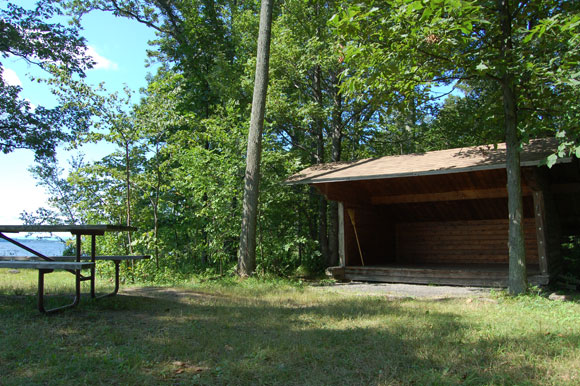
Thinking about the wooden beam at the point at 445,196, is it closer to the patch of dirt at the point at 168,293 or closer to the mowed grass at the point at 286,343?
the mowed grass at the point at 286,343

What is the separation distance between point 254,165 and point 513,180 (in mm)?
5374

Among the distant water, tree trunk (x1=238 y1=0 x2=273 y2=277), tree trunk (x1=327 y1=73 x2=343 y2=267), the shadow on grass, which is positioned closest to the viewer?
the shadow on grass

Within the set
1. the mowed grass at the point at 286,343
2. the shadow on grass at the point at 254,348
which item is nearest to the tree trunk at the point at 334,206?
the mowed grass at the point at 286,343

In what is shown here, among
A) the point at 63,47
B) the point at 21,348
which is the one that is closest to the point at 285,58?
the point at 63,47

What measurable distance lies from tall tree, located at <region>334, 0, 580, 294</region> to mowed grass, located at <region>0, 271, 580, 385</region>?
2.71 meters

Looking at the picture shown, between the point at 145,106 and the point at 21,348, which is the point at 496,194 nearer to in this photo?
the point at 145,106

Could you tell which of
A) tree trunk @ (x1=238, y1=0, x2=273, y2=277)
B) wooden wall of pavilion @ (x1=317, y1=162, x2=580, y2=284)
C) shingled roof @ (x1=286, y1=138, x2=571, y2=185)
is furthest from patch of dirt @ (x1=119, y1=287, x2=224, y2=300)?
wooden wall of pavilion @ (x1=317, y1=162, x2=580, y2=284)

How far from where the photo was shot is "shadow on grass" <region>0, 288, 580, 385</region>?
3.06 m

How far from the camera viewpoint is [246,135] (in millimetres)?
11266

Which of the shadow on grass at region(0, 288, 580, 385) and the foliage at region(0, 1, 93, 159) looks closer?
the shadow on grass at region(0, 288, 580, 385)

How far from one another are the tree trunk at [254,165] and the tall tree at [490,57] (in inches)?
118

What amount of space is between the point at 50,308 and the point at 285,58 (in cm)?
1062

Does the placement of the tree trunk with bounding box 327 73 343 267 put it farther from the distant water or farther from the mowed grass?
the distant water

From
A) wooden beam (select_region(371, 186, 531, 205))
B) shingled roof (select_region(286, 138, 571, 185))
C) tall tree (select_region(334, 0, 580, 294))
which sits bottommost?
wooden beam (select_region(371, 186, 531, 205))
